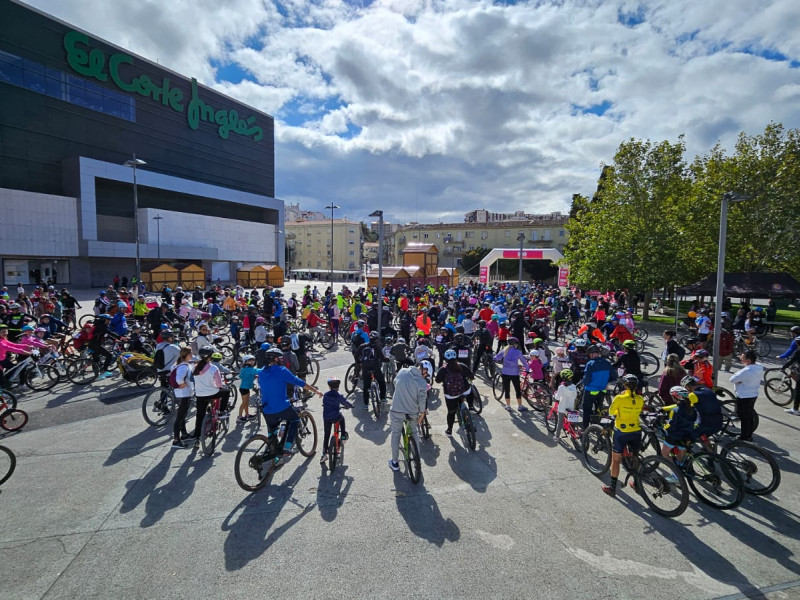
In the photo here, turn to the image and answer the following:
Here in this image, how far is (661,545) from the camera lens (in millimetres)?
4656

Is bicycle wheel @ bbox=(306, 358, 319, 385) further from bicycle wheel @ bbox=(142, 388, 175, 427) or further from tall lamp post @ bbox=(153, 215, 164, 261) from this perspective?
tall lamp post @ bbox=(153, 215, 164, 261)

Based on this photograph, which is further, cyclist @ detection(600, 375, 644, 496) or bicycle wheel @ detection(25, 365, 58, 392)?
bicycle wheel @ detection(25, 365, 58, 392)

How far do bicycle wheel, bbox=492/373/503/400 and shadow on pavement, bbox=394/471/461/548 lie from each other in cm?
452

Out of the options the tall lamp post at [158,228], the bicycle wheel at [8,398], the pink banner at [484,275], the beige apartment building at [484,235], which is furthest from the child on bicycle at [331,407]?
the beige apartment building at [484,235]

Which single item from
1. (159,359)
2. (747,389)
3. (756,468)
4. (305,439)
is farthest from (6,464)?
(747,389)

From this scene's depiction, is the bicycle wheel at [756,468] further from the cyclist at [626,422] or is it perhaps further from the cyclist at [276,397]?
the cyclist at [276,397]

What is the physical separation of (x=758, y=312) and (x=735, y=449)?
14.3 metres

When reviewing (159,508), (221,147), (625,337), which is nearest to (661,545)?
(159,508)

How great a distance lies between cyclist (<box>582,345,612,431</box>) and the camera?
22.9ft

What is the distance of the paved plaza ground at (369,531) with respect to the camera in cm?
403

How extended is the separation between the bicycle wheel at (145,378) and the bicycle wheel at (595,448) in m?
9.68

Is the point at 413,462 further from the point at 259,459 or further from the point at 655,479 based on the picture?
the point at 655,479

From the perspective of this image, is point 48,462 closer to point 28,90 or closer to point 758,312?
point 758,312

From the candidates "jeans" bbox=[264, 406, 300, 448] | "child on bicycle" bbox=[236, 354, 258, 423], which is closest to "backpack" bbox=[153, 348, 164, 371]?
"child on bicycle" bbox=[236, 354, 258, 423]
